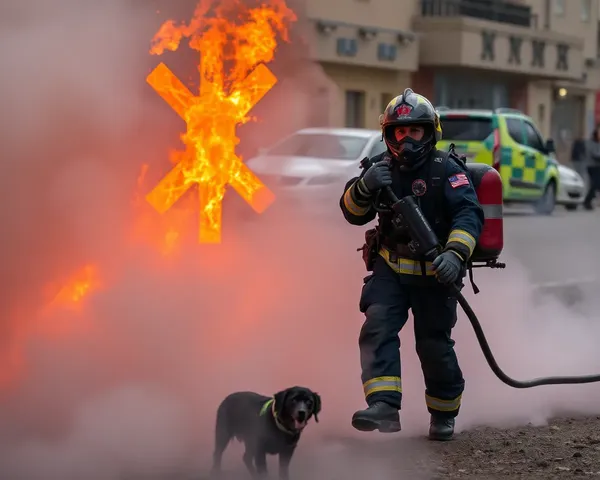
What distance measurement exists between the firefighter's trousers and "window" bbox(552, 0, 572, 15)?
113 ft

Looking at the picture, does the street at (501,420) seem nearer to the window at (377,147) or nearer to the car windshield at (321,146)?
the car windshield at (321,146)

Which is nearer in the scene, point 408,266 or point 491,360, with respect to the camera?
point 408,266

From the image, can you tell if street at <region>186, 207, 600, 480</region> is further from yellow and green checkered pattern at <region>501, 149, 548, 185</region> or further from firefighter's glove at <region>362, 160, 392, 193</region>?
yellow and green checkered pattern at <region>501, 149, 548, 185</region>

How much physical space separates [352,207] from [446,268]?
1.56 feet

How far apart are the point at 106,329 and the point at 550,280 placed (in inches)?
229

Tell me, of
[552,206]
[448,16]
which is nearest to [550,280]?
[552,206]

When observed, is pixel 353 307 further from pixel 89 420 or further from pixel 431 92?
pixel 431 92

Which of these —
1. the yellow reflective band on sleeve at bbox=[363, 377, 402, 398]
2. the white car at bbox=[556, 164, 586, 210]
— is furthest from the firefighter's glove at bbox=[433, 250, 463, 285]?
the white car at bbox=[556, 164, 586, 210]

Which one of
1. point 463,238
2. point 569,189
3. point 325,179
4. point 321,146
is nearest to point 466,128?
point 569,189

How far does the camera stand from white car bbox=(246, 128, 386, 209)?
7.12 metres

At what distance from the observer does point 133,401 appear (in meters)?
5.09

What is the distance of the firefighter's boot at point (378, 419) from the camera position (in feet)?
14.8

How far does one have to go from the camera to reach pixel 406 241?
15.5 ft

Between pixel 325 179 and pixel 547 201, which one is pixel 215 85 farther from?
pixel 547 201
